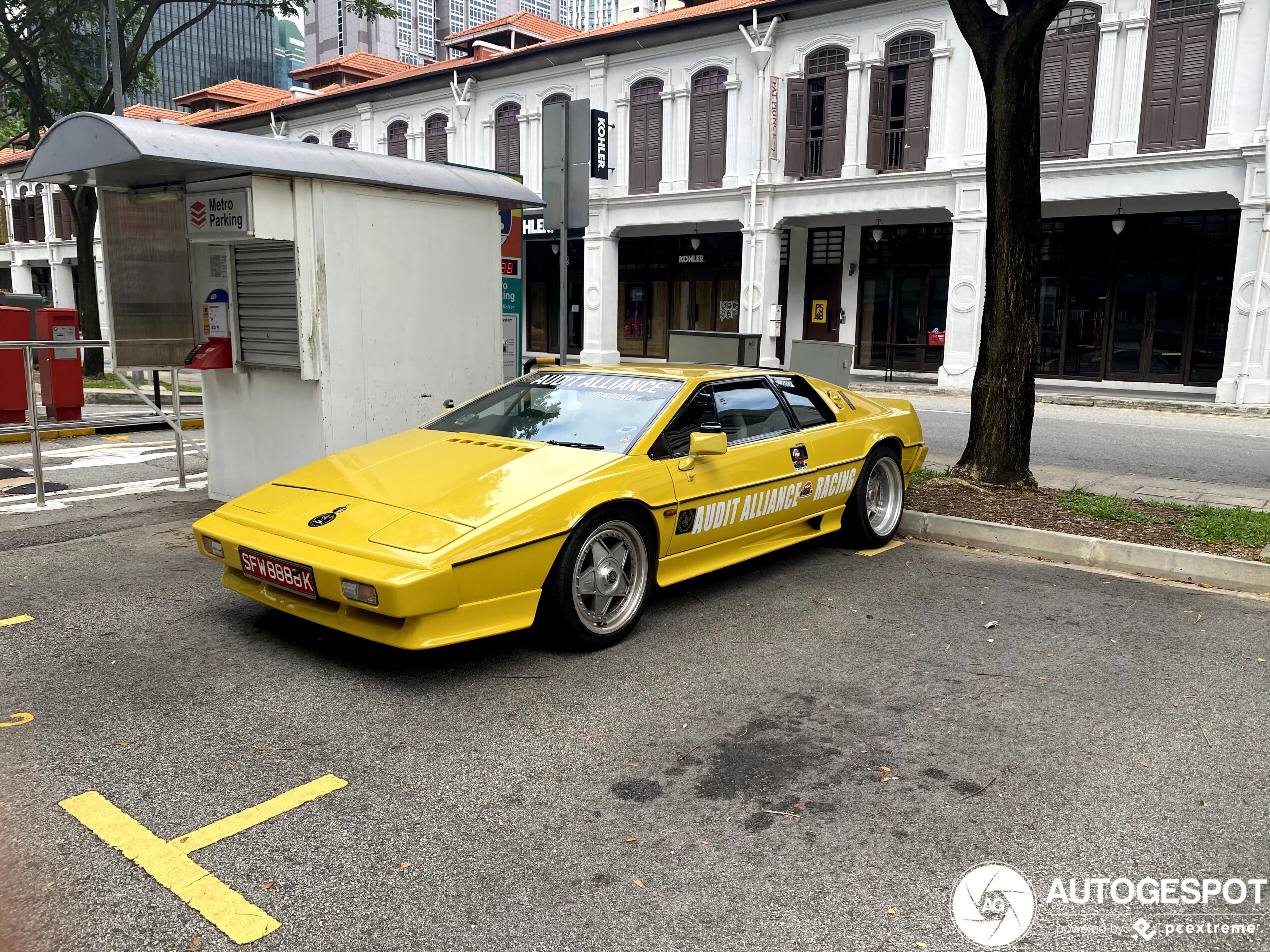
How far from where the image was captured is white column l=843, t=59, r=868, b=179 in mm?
22781

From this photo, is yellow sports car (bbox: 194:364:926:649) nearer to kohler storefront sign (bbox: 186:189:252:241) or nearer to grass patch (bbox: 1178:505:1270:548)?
kohler storefront sign (bbox: 186:189:252:241)

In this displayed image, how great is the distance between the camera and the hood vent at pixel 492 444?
5.26 metres

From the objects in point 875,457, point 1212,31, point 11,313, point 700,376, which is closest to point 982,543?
point 875,457

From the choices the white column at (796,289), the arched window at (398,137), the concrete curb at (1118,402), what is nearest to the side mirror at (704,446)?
the concrete curb at (1118,402)

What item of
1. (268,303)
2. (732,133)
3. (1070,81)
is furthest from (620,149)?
(268,303)

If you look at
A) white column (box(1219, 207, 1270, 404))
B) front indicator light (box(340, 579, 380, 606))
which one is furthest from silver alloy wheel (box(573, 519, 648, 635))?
white column (box(1219, 207, 1270, 404))

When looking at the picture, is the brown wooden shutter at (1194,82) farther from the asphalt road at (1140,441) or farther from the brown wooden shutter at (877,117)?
the brown wooden shutter at (877,117)

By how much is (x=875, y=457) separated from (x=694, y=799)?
3.88 m

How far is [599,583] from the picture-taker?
482 centimetres

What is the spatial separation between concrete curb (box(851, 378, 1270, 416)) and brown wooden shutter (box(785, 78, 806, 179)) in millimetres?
5840

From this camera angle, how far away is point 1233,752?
3.86 m

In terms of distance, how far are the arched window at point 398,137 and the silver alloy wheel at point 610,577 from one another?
2856cm

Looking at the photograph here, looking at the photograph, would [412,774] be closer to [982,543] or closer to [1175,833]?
[1175,833]

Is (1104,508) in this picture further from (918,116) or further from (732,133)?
(732,133)
